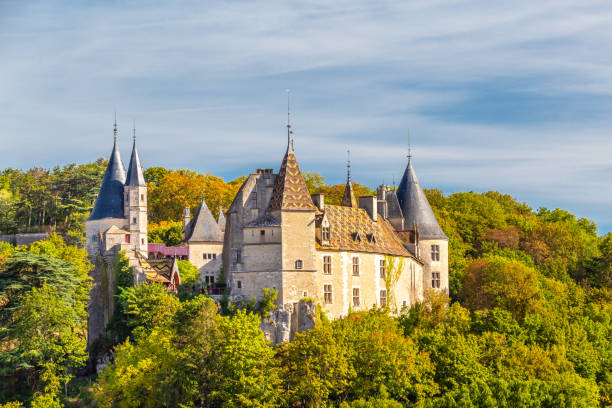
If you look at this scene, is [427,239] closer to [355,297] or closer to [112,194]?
[355,297]

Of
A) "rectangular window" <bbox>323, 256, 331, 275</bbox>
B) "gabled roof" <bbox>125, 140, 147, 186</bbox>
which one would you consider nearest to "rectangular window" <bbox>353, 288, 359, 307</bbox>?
"rectangular window" <bbox>323, 256, 331, 275</bbox>

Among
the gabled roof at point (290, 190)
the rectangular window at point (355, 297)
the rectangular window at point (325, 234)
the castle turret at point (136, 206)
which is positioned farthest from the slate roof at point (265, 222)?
the castle turret at point (136, 206)

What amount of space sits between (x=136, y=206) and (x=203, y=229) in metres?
5.83

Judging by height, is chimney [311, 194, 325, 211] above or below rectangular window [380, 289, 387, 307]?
above

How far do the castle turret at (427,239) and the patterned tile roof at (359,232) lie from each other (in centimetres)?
232

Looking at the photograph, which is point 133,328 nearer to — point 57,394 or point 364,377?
point 57,394

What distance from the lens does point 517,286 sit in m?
78.5

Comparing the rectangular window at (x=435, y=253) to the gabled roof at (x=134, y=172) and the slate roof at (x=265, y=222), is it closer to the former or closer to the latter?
the slate roof at (x=265, y=222)

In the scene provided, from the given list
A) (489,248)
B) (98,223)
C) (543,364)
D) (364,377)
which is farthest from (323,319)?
(489,248)

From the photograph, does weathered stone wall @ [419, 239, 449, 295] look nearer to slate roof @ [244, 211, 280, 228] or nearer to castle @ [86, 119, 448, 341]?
castle @ [86, 119, 448, 341]

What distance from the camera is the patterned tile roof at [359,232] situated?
7331 centimetres

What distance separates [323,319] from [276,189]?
9.50 meters

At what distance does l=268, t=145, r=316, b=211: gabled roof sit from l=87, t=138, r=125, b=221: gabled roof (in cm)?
1945

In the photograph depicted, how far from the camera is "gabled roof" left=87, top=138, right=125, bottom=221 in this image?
85000mm
